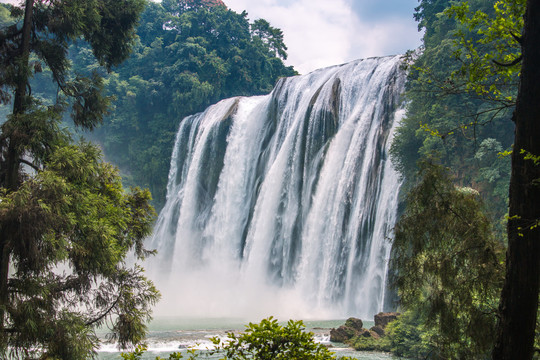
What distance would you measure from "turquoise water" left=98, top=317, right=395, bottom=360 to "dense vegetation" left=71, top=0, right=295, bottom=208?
24.0 meters

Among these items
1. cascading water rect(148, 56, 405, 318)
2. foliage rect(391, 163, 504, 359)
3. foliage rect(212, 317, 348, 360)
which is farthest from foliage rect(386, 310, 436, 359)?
foliage rect(212, 317, 348, 360)

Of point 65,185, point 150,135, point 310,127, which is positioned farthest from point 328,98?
point 150,135

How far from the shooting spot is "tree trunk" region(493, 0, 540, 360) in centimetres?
464

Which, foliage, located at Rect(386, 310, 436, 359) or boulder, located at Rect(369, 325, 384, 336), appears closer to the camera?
foliage, located at Rect(386, 310, 436, 359)

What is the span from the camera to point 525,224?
15.5ft

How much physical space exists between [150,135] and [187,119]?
6.80 meters

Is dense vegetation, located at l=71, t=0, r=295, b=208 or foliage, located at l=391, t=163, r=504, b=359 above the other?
dense vegetation, located at l=71, t=0, r=295, b=208

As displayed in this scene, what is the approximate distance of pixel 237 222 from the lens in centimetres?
3156

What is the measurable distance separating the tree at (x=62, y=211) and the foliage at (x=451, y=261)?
14.8 ft

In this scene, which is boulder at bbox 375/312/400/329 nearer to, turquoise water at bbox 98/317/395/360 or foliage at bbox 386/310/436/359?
foliage at bbox 386/310/436/359

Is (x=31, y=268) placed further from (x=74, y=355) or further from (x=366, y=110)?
(x=366, y=110)

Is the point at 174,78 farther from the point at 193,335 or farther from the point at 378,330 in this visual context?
the point at 378,330

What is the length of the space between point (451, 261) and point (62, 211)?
211 inches

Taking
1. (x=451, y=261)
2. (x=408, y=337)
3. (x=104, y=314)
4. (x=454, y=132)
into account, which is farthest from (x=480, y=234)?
(x=454, y=132)
